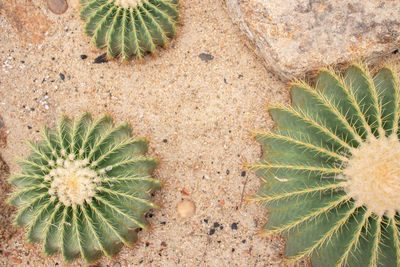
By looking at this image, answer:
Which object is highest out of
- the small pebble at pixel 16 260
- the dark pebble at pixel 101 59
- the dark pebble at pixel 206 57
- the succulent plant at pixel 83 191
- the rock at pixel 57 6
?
the rock at pixel 57 6

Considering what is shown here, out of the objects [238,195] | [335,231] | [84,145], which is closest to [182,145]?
[238,195]

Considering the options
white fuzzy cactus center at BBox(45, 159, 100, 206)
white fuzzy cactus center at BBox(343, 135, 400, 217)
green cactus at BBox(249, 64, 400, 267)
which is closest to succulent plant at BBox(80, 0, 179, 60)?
white fuzzy cactus center at BBox(45, 159, 100, 206)

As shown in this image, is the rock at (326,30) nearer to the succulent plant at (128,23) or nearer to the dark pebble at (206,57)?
the dark pebble at (206,57)

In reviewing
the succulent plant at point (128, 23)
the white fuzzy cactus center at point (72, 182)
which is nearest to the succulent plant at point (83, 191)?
the white fuzzy cactus center at point (72, 182)

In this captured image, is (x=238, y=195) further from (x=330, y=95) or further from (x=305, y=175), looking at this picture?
(x=330, y=95)

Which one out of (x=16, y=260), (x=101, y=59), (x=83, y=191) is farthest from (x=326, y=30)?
(x=16, y=260)

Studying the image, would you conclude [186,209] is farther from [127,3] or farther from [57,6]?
[57,6]
